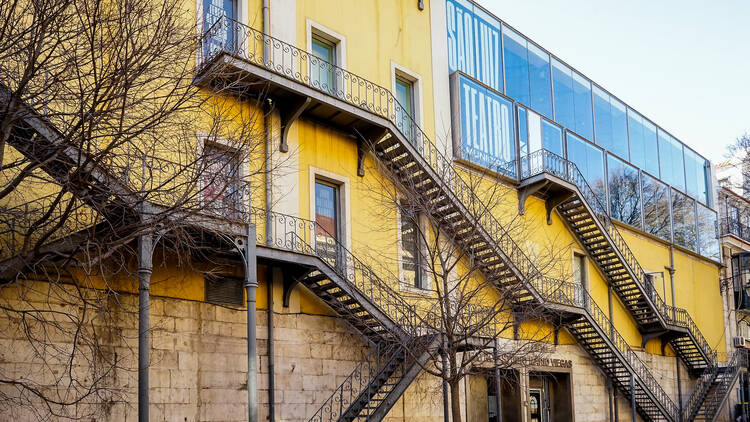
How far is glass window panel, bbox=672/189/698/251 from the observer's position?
110ft

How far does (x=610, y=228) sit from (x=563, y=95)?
4.83m

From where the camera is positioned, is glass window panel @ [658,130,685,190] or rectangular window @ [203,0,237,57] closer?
rectangular window @ [203,0,237,57]

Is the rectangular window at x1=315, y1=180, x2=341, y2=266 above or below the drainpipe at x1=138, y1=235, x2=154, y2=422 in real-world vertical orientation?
above

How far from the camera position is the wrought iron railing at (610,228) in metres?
25.1

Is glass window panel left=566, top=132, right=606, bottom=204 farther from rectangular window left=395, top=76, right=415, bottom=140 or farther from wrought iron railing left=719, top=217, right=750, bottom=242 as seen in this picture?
wrought iron railing left=719, top=217, right=750, bottom=242

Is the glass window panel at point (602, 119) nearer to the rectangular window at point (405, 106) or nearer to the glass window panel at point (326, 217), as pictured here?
the rectangular window at point (405, 106)

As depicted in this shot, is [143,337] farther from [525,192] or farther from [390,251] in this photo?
[525,192]

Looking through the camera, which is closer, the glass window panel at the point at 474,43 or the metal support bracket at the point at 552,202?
the glass window panel at the point at 474,43

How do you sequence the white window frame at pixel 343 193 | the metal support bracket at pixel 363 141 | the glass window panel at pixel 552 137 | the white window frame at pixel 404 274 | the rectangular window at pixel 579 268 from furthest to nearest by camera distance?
1. the rectangular window at pixel 579 268
2. the glass window panel at pixel 552 137
3. the white window frame at pixel 404 274
4. the metal support bracket at pixel 363 141
5. the white window frame at pixel 343 193

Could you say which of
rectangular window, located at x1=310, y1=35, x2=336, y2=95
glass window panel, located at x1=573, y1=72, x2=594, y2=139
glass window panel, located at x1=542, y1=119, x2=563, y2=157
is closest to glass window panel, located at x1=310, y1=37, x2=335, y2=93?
rectangular window, located at x1=310, y1=35, x2=336, y2=95

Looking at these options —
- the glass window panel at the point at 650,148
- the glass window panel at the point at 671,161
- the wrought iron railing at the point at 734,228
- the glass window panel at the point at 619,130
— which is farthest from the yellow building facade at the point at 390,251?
the wrought iron railing at the point at 734,228

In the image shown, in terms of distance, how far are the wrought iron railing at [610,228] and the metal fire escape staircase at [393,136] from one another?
3.00 metres

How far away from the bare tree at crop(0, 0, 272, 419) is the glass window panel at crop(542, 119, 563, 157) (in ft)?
39.8

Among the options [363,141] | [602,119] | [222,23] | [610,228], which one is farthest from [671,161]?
[222,23]
